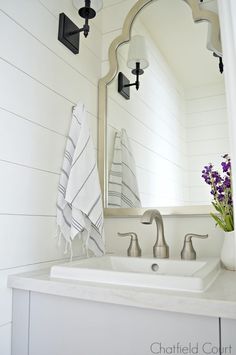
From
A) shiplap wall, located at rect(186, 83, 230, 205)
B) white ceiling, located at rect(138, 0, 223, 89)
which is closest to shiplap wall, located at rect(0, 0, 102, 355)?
white ceiling, located at rect(138, 0, 223, 89)

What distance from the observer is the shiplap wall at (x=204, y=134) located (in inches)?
50.0

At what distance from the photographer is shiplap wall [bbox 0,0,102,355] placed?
97 centimetres

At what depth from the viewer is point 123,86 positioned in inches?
60.6

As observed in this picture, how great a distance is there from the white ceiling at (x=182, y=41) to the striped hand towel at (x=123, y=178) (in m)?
0.42

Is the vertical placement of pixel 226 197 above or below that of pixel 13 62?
A: below

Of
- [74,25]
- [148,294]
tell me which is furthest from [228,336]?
[74,25]

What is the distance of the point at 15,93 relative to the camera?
1036 mm

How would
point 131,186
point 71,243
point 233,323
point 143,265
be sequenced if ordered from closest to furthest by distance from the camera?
point 233,323 → point 143,265 → point 71,243 → point 131,186

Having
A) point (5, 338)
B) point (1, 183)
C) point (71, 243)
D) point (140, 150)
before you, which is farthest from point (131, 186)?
point (5, 338)

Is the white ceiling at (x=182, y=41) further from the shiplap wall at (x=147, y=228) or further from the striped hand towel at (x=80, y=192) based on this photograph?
the striped hand towel at (x=80, y=192)

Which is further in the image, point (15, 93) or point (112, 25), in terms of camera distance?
point (112, 25)

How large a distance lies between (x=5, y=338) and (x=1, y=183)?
514 mm

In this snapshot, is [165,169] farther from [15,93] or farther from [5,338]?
[5,338]

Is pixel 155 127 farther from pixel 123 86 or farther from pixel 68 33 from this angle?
pixel 68 33
